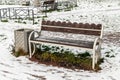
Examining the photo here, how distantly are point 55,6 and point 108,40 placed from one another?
13434 mm

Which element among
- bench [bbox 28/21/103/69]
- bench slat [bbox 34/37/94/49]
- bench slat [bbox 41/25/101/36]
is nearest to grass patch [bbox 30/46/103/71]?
bench [bbox 28/21/103/69]

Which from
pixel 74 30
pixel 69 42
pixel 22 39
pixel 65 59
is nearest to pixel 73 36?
pixel 74 30

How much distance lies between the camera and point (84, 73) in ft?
24.9

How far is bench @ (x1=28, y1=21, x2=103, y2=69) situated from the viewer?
314 inches

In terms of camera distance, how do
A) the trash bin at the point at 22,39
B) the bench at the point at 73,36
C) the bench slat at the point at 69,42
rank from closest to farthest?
the bench slat at the point at 69,42, the bench at the point at 73,36, the trash bin at the point at 22,39

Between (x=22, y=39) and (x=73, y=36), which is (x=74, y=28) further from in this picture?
(x=22, y=39)

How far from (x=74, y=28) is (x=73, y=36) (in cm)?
24

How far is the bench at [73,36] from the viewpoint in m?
7.97

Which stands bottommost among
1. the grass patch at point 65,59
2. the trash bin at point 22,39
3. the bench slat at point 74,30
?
the grass patch at point 65,59

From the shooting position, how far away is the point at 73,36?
855 cm

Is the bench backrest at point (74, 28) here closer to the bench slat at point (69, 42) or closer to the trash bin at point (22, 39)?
the bench slat at point (69, 42)

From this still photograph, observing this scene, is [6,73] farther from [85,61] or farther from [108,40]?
[108,40]

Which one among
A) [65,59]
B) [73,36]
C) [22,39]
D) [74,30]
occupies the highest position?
[74,30]

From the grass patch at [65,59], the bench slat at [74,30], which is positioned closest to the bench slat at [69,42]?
the bench slat at [74,30]
